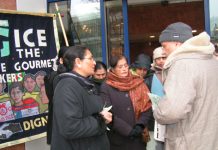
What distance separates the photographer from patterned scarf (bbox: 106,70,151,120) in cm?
382

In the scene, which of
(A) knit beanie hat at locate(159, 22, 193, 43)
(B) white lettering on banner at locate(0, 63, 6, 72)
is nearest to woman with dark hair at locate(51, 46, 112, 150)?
(A) knit beanie hat at locate(159, 22, 193, 43)

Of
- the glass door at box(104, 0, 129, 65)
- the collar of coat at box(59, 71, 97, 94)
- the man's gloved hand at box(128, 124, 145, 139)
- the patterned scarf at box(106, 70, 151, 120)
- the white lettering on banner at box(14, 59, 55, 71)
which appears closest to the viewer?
the collar of coat at box(59, 71, 97, 94)

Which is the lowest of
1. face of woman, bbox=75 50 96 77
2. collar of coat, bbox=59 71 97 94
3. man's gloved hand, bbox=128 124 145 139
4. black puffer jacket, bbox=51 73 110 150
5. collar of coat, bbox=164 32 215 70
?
man's gloved hand, bbox=128 124 145 139

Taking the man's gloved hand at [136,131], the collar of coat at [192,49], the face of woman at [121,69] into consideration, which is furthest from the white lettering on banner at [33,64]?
the collar of coat at [192,49]

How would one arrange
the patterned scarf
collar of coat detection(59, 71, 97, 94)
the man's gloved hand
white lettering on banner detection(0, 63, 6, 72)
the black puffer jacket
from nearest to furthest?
the black puffer jacket → collar of coat detection(59, 71, 97, 94) → the man's gloved hand → the patterned scarf → white lettering on banner detection(0, 63, 6, 72)

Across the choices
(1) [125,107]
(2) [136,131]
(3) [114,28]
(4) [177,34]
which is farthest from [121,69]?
(3) [114,28]

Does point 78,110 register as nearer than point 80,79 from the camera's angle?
Yes

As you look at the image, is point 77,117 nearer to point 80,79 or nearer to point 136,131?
point 80,79

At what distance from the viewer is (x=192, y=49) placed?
8.27ft

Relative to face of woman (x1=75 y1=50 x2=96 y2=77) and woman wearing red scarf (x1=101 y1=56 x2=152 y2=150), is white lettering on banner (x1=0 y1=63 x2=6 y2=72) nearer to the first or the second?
woman wearing red scarf (x1=101 y1=56 x2=152 y2=150)

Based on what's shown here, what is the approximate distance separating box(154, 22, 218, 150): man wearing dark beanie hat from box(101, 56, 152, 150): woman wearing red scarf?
115 cm

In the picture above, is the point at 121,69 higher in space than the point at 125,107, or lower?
higher

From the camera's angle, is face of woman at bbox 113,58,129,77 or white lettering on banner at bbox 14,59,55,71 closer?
face of woman at bbox 113,58,129,77

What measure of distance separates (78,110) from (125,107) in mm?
1176
